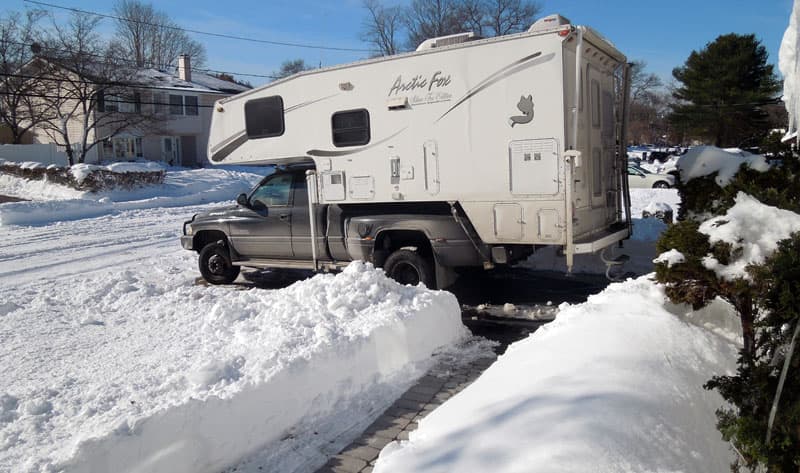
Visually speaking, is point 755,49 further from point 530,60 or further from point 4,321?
point 4,321

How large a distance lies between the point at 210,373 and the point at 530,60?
15.8 ft

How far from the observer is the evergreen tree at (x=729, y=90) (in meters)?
37.1

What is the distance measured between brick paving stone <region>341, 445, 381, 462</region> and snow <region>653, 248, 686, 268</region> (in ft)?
7.25

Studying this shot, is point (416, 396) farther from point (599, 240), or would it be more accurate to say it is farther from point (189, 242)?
point (189, 242)

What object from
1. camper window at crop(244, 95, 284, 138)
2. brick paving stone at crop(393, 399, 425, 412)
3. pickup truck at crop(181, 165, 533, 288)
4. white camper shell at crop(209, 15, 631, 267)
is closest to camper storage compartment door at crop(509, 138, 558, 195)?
white camper shell at crop(209, 15, 631, 267)

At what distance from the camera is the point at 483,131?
24.4ft

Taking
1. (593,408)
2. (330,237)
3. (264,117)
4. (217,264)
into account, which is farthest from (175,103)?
(593,408)

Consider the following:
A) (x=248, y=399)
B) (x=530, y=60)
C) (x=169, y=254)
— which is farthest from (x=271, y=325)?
(x=169, y=254)

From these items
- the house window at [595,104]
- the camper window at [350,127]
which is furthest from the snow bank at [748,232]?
the camper window at [350,127]

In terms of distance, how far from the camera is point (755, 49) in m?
37.5

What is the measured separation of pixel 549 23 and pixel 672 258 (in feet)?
13.9

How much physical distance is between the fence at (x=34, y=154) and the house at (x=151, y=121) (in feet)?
2.86

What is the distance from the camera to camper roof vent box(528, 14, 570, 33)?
23.3 feet

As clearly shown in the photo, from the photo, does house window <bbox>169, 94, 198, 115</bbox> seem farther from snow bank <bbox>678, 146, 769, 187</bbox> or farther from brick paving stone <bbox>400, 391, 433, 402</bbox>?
snow bank <bbox>678, 146, 769, 187</bbox>
